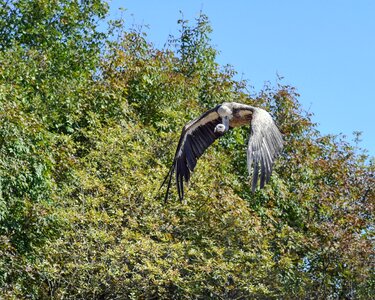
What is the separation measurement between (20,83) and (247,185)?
5336mm

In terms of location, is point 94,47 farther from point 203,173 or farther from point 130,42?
point 203,173

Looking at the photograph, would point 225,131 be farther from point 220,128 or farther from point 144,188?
point 144,188

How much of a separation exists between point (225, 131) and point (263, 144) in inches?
52.0

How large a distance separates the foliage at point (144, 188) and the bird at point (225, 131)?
2876 mm

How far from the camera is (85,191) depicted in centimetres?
1920

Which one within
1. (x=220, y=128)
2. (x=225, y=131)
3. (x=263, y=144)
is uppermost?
(x=225, y=131)

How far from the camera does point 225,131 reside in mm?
14438

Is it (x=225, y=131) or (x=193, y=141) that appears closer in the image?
(x=225, y=131)

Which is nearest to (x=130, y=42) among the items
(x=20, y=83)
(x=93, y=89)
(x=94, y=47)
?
(x=94, y=47)

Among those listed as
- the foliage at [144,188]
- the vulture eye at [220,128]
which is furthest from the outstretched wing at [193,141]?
the foliage at [144,188]

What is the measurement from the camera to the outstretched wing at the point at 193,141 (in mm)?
15125

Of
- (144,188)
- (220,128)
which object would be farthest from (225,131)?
A: (144,188)

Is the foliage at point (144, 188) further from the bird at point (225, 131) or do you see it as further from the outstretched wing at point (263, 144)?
the outstretched wing at point (263, 144)

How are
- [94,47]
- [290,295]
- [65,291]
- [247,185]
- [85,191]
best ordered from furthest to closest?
[94,47] < [247,185] < [290,295] < [85,191] < [65,291]
